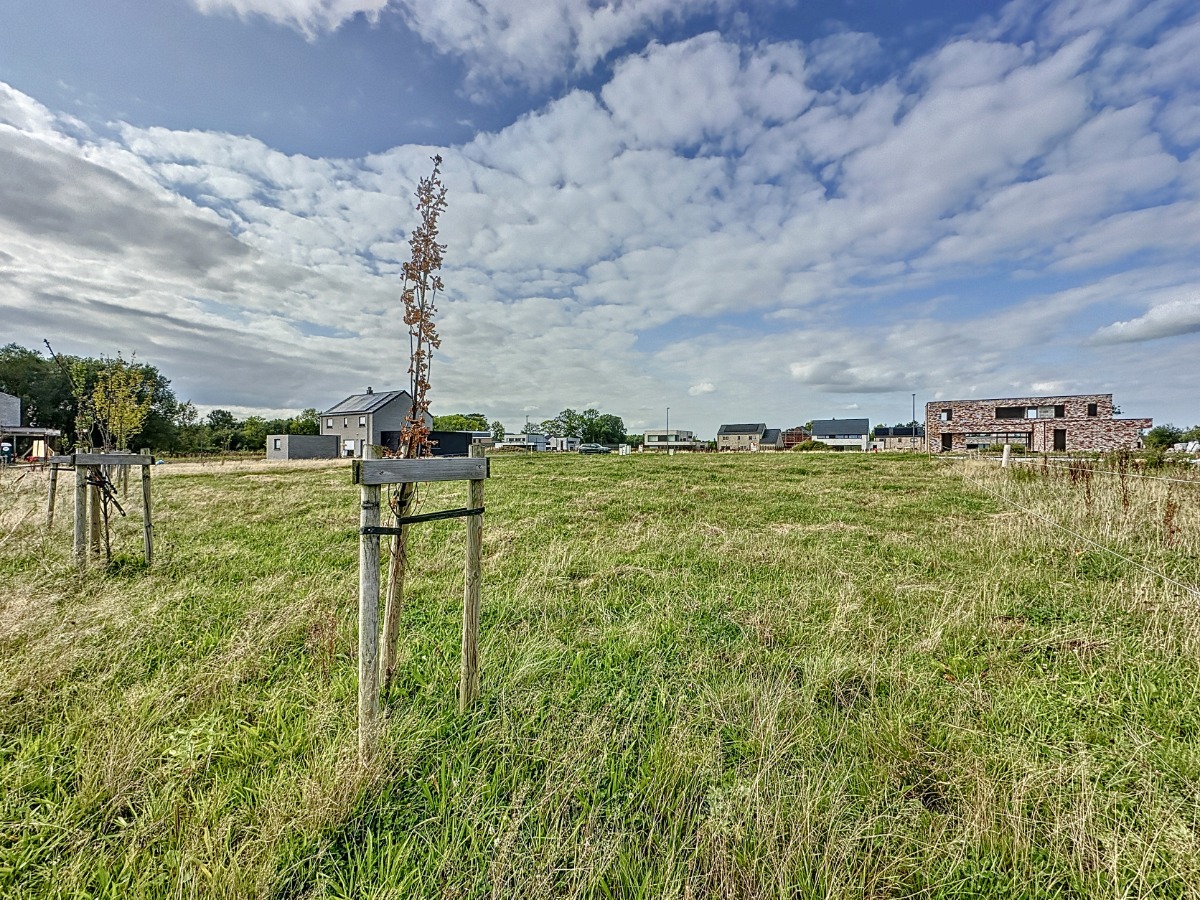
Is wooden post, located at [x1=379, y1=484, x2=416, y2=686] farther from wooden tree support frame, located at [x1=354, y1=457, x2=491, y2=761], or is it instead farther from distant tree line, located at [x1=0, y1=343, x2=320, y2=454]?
distant tree line, located at [x1=0, y1=343, x2=320, y2=454]

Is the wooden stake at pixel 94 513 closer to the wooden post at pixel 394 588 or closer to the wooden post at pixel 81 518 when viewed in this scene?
the wooden post at pixel 81 518

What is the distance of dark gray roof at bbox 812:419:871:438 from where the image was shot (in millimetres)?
84125

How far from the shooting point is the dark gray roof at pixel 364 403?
1851 inches

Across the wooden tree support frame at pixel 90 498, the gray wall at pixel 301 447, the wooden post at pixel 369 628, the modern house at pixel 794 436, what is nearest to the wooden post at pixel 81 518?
the wooden tree support frame at pixel 90 498

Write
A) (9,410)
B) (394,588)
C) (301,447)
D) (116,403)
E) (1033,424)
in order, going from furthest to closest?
(301,447) < (1033,424) < (9,410) < (116,403) < (394,588)

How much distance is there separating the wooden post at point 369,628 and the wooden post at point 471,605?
1.64 feet

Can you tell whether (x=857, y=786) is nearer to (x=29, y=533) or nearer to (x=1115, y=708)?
(x=1115, y=708)

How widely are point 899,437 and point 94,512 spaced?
9871 centimetres

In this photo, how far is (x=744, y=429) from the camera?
97.6 m

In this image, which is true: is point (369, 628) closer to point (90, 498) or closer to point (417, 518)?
point (417, 518)

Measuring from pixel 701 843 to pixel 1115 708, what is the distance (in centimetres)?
280

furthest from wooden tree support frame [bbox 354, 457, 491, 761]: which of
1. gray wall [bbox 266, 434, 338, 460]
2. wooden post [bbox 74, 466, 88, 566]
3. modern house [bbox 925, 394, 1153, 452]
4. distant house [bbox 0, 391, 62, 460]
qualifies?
modern house [bbox 925, 394, 1153, 452]

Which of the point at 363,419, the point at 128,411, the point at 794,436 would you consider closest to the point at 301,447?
the point at 363,419

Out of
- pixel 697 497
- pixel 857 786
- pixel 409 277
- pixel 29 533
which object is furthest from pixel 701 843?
pixel 697 497
